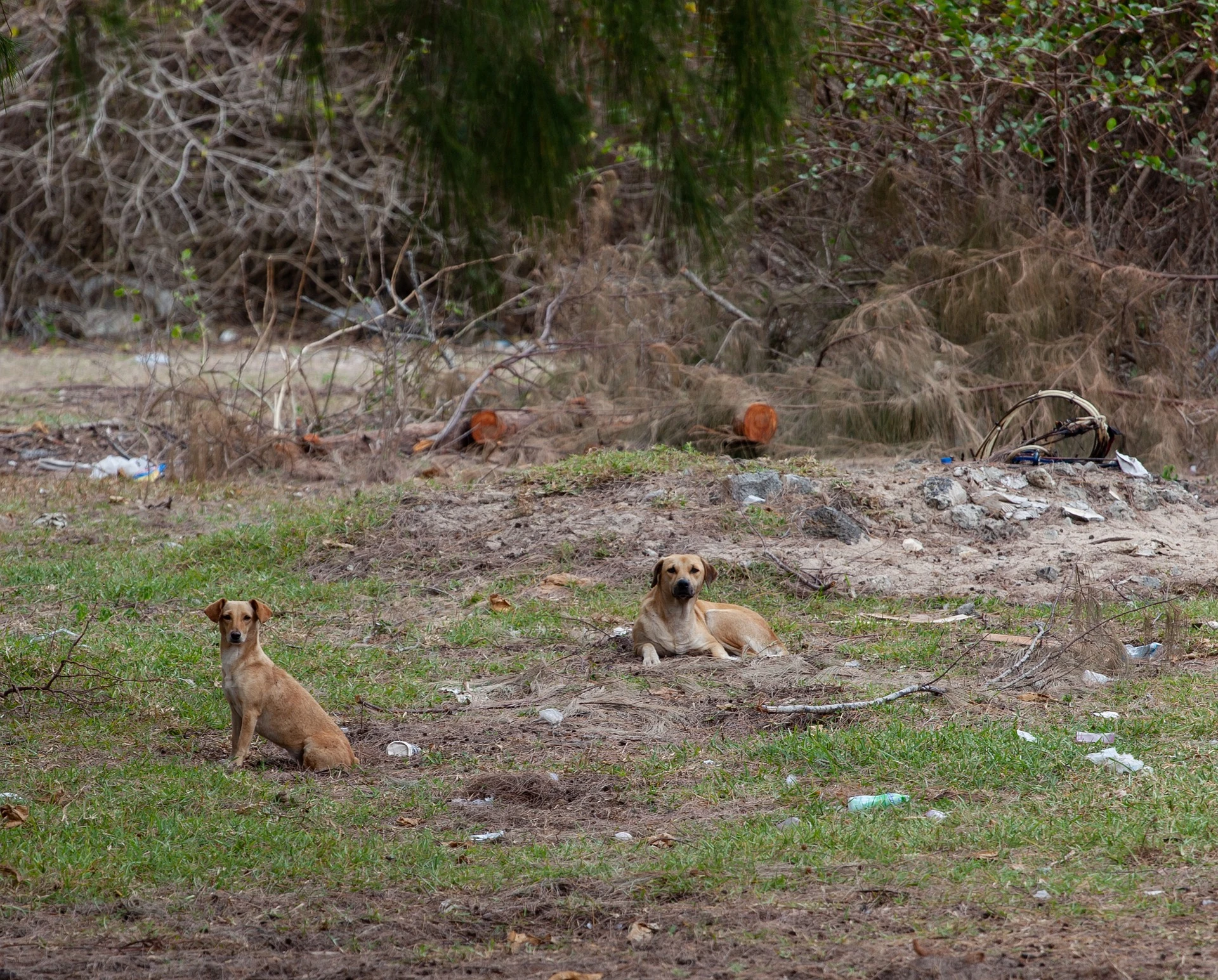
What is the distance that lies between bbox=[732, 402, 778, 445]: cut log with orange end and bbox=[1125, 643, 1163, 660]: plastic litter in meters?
5.63

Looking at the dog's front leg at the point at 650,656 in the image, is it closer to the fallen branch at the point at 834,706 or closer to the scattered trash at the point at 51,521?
the fallen branch at the point at 834,706

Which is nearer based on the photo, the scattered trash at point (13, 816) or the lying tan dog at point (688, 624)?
the scattered trash at point (13, 816)

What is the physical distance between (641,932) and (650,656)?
359cm

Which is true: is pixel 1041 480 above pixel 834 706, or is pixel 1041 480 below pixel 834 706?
below

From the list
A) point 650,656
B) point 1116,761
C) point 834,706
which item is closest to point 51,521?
point 650,656

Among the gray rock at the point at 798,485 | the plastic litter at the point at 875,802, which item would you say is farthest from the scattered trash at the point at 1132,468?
the plastic litter at the point at 875,802

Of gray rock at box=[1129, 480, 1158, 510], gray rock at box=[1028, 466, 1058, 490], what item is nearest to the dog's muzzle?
gray rock at box=[1028, 466, 1058, 490]

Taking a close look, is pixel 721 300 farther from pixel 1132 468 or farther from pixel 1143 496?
pixel 1143 496

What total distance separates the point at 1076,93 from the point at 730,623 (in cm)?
807

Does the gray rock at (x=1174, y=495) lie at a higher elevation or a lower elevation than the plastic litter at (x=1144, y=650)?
lower

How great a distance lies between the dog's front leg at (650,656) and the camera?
7809 millimetres

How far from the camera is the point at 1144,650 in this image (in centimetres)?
761

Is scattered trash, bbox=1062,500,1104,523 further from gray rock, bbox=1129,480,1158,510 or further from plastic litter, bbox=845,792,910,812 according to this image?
plastic litter, bbox=845,792,910,812

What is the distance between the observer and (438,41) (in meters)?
4.33
